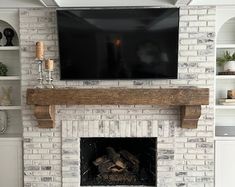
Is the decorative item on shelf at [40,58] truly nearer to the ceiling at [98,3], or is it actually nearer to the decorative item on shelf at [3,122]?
the ceiling at [98,3]

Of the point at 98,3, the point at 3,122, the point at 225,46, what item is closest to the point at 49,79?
the point at 3,122

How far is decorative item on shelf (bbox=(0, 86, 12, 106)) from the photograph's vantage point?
4043 mm

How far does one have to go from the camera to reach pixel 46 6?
3775 mm

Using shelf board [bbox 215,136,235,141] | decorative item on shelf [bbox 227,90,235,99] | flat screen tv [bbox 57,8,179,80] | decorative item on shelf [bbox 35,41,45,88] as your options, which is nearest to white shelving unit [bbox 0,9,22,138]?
decorative item on shelf [bbox 35,41,45,88]

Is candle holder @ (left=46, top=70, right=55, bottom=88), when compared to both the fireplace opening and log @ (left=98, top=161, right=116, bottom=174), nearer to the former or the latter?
the fireplace opening

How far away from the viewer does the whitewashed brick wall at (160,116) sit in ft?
12.4

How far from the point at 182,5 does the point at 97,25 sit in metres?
0.95

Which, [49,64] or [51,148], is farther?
[51,148]

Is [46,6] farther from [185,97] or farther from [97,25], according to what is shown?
[185,97]

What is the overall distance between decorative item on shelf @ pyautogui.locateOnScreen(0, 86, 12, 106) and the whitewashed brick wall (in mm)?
334

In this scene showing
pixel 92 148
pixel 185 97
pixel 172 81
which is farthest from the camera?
pixel 92 148

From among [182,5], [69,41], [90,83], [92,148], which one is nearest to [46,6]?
[69,41]

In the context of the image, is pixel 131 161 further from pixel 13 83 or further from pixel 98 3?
pixel 98 3

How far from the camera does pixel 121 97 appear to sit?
3600 millimetres
